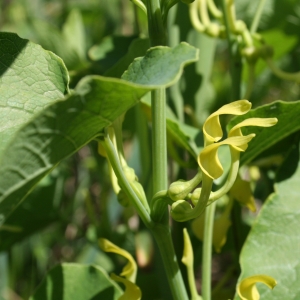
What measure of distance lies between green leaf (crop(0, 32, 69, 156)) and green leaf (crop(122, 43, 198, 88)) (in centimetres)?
7

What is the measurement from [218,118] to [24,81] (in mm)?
148

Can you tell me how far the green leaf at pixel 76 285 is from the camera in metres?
0.50

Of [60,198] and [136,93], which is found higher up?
[136,93]

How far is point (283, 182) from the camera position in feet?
1.64

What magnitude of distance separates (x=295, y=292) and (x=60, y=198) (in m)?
0.54

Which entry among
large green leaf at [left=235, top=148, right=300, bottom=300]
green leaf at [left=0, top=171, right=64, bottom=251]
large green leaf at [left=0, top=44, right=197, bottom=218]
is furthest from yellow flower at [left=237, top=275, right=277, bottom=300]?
green leaf at [left=0, top=171, right=64, bottom=251]

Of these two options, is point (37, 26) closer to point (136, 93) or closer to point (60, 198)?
point (60, 198)

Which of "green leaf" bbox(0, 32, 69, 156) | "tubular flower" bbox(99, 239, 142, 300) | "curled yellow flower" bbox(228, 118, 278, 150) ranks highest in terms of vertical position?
"green leaf" bbox(0, 32, 69, 156)

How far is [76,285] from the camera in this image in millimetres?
499

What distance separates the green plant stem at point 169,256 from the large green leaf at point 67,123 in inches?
4.3

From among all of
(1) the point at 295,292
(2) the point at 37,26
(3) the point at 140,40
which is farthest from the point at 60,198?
(1) the point at 295,292

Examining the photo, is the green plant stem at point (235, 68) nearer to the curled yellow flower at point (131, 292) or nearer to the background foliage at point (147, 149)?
the background foliage at point (147, 149)

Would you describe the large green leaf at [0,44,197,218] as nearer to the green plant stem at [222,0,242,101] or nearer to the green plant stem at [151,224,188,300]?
the green plant stem at [151,224,188,300]

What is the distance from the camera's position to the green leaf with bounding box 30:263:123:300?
50 cm
